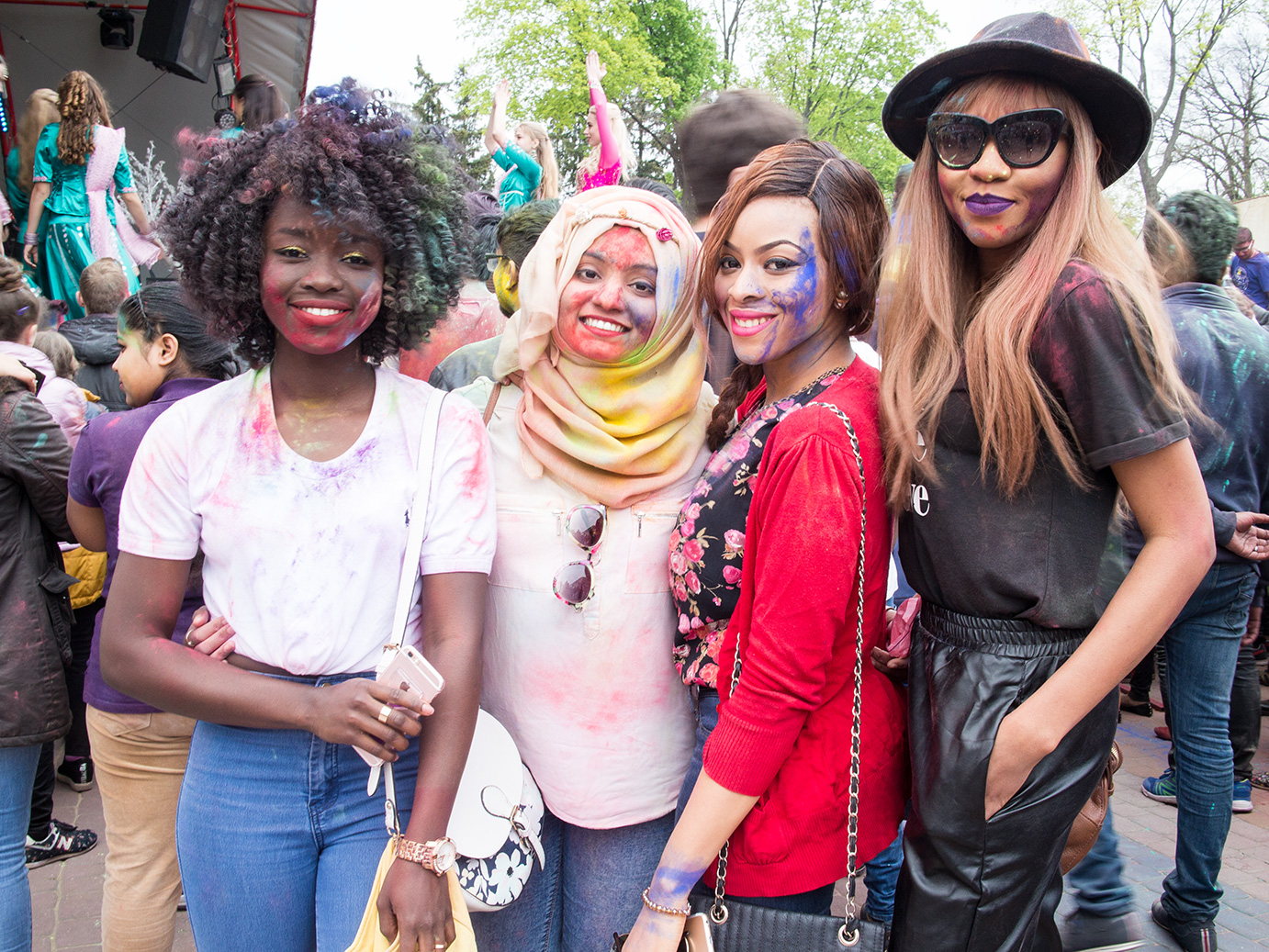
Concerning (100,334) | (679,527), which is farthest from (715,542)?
(100,334)

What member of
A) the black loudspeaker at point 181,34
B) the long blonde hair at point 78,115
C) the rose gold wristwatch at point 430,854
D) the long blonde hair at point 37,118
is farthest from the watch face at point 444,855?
the black loudspeaker at point 181,34

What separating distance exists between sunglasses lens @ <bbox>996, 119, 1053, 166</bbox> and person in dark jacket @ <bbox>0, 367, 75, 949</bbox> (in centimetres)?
276

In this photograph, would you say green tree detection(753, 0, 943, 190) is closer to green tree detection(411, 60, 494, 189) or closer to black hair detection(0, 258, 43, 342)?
green tree detection(411, 60, 494, 189)

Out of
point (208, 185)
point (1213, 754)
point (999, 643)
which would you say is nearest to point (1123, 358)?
point (999, 643)

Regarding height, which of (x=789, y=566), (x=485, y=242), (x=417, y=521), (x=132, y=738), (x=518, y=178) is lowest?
(x=132, y=738)

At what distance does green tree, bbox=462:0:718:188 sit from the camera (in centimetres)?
2283

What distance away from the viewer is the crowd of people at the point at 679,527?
146 centimetres

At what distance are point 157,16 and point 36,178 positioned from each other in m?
2.85

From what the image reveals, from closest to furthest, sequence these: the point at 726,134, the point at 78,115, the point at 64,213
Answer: the point at 726,134 → the point at 78,115 → the point at 64,213

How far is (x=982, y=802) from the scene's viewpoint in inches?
57.0

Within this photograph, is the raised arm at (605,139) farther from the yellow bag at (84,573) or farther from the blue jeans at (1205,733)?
the blue jeans at (1205,733)

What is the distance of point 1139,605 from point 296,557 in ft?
4.77

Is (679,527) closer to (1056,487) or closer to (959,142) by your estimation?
(1056,487)

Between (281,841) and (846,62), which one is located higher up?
(846,62)
